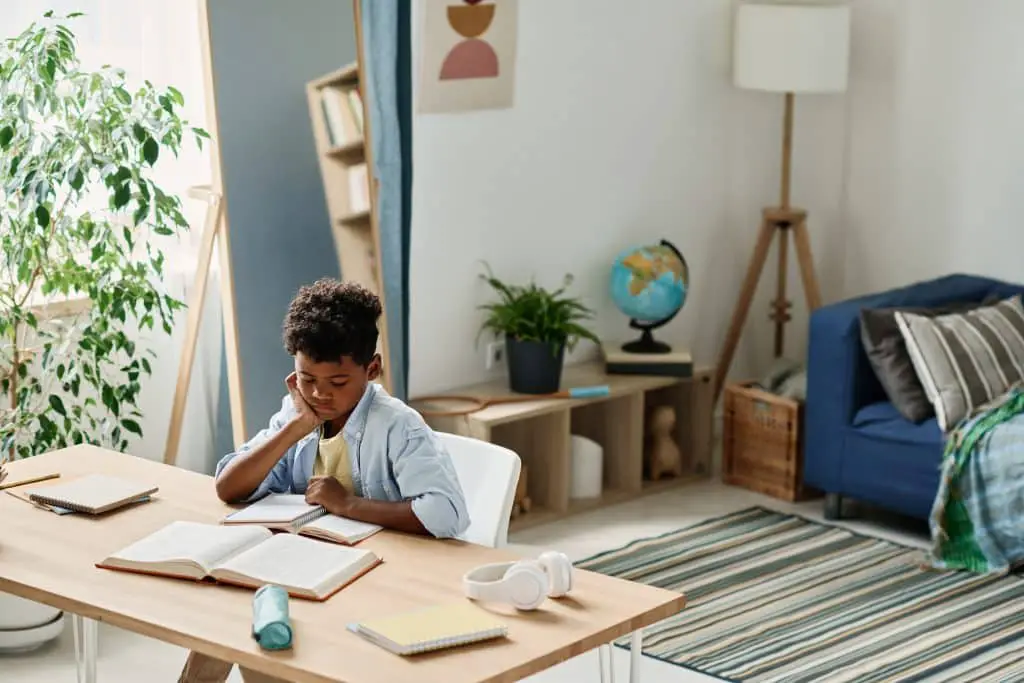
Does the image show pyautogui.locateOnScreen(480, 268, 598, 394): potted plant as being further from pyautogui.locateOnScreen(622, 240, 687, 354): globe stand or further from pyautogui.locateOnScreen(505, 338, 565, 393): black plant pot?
pyautogui.locateOnScreen(622, 240, 687, 354): globe stand

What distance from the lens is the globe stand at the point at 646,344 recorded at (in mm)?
5301

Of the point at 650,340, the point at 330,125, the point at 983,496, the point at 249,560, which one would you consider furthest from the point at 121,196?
the point at 983,496

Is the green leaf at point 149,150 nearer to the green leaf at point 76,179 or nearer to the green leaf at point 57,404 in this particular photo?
the green leaf at point 76,179

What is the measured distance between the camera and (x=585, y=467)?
199 inches

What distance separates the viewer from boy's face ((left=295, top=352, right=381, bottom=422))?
2.72 metres

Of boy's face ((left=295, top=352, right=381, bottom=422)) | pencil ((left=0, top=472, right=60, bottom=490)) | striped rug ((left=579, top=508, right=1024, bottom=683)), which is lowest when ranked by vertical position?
striped rug ((left=579, top=508, right=1024, bottom=683))

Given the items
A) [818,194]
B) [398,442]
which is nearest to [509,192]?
[818,194]

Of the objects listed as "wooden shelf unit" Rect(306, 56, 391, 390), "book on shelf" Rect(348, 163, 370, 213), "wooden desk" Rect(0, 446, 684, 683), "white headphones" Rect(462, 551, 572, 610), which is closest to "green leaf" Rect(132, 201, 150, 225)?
"wooden shelf unit" Rect(306, 56, 391, 390)

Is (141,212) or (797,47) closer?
(141,212)

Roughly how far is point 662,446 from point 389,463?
8.81ft

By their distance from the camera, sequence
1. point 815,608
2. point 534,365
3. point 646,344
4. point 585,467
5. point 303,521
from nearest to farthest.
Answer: point 303,521
point 815,608
point 534,365
point 585,467
point 646,344

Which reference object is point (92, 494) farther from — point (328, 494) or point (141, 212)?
point (141, 212)

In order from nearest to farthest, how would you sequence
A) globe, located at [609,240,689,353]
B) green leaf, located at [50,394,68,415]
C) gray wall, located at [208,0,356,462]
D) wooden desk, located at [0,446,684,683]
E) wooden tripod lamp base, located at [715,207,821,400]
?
wooden desk, located at [0,446,684,683] → green leaf, located at [50,394,68,415] → gray wall, located at [208,0,356,462] → globe, located at [609,240,689,353] → wooden tripod lamp base, located at [715,207,821,400]

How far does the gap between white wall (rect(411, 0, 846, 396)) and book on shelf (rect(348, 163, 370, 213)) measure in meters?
0.39
